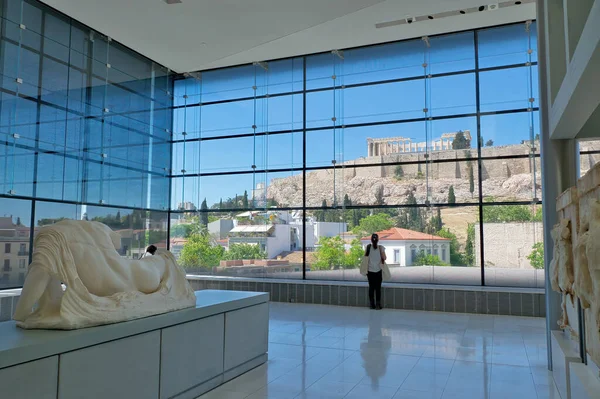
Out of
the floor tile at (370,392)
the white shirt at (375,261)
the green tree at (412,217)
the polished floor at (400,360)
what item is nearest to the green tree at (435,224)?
the green tree at (412,217)

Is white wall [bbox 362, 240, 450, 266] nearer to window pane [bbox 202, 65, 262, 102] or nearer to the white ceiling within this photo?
the white ceiling

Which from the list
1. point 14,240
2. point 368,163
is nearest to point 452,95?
point 368,163

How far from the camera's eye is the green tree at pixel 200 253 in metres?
14.0

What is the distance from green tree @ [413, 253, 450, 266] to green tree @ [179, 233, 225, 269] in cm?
565

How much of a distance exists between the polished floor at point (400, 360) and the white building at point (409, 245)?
2.37 meters

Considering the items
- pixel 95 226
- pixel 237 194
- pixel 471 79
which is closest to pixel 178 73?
pixel 237 194

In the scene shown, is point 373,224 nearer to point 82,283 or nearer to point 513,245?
point 513,245

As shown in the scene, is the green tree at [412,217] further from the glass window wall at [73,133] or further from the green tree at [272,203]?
the glass window wall at [73,133]

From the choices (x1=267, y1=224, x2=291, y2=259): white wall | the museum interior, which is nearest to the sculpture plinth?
the museum interior

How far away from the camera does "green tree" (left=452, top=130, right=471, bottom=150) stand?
11.3 m

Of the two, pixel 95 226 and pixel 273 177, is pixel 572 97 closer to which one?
pixel 95 226

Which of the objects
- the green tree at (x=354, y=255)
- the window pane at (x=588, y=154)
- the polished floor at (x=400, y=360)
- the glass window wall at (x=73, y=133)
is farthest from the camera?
the green tree at (x=354, y=255)

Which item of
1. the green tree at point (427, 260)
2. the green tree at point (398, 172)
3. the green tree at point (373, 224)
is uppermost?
the green tree at point (398, 172)

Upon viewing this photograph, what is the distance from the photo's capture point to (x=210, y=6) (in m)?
8.82
